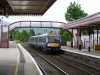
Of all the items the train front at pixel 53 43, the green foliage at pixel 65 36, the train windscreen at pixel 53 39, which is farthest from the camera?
the green foliage at pixel 65 36

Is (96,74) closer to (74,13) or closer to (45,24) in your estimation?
(45,24)

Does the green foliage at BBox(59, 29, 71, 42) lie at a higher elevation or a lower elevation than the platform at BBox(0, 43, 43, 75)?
higher

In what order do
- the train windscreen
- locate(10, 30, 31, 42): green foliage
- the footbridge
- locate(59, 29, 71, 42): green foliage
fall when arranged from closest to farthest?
1. the train windscreen
2. the footbridge
3. locate(59, 29, 71, 42): green foliage
4. locate(10, 30, 31, 42): green foliage

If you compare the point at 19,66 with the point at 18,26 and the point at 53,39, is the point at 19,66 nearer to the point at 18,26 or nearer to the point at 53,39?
the point at 53,39

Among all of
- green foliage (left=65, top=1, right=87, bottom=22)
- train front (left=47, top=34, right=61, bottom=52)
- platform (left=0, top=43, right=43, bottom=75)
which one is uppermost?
green foliage (left=65, top=1, right=87, bottom=22)

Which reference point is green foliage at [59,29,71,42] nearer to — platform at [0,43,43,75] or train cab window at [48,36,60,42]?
train cab window at [48,36,60,42]

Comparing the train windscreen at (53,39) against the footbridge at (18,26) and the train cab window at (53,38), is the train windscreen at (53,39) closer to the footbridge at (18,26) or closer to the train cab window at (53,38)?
the train cab window at (53,38)

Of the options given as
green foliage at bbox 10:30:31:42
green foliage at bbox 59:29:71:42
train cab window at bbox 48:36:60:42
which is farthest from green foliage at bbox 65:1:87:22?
green foliage at bbox 10:30:31:42

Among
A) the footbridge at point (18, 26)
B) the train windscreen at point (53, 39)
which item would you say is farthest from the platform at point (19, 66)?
the footbridge at point (18, 26)

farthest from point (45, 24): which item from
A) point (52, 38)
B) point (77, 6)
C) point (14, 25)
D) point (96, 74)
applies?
point (96, 74)

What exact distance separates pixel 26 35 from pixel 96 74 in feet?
527

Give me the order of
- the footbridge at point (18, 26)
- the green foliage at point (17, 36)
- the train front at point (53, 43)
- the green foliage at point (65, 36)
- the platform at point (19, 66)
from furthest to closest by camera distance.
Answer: the green foliage at point (17, 36) → the green foliage at point (65, 36) → the footbridge at point (18, 26) → the train front at point (53, 43) → the platform at point (19, 66)

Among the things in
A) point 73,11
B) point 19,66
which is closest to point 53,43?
point 19,66

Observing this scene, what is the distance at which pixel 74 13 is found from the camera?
202ft
